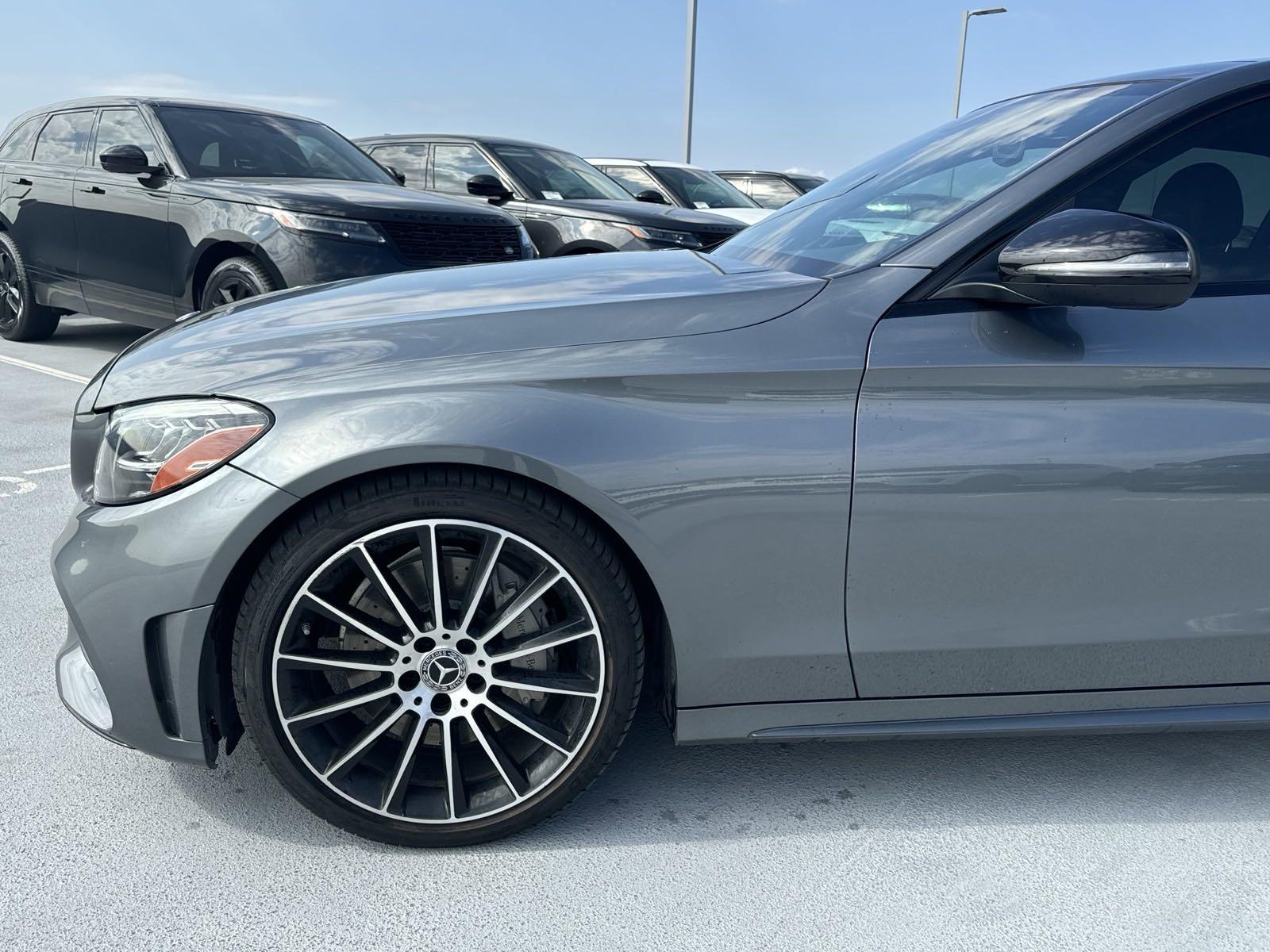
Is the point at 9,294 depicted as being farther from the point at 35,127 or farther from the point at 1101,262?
the point at 1101,262

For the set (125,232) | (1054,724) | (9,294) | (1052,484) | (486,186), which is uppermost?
(486,186)

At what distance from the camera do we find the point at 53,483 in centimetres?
464

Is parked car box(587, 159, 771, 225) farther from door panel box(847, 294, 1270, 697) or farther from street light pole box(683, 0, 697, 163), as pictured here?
door panel box(847, 294, 1270, 697)

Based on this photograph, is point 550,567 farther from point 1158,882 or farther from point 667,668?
point 1158,882

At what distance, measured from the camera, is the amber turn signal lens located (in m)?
2.03

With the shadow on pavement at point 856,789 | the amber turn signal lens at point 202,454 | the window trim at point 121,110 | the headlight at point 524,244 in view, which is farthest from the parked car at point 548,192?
the amber turn signal lens at point 202,454

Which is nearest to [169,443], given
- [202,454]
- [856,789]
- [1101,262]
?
[202,454]

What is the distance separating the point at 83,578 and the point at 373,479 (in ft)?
1.93

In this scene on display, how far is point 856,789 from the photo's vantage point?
8.14 feet

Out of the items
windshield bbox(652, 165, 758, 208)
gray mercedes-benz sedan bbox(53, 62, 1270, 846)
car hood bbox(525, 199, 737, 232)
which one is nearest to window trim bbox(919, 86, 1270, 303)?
gray mercedes-benz sedan bbox(53, 62, 1270, 846)

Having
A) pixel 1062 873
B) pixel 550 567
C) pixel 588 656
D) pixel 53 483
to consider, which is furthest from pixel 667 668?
pixel 53 483

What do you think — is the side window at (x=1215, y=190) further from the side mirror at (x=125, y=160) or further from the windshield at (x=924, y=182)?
the side mirror at (x=125, y=160)

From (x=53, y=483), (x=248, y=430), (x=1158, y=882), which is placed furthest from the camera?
(x=53, y=483)

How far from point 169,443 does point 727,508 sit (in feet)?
3.45
